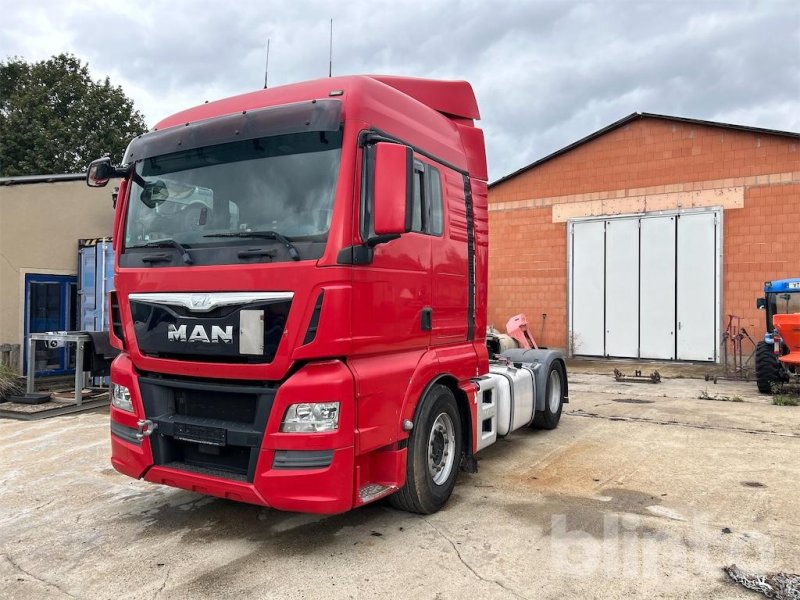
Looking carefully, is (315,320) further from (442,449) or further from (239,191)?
(442,449)

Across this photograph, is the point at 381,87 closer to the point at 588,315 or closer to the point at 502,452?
the point at 502,452

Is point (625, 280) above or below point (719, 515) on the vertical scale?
above

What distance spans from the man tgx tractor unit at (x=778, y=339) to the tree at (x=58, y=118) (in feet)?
81.4

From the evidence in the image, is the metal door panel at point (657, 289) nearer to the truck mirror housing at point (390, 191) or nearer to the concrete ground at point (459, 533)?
the concrete ground at point (459, 533)

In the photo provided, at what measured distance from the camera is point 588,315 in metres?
16.5

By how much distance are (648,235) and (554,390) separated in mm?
9334

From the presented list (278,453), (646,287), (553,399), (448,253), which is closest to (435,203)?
(448,253)

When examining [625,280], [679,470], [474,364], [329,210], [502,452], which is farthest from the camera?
[625,280]

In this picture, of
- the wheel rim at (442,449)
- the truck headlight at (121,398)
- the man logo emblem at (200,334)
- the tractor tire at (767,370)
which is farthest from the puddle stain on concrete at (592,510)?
the tractor tire at (767,370)

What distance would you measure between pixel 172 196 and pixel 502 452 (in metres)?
4.46

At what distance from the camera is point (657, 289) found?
50.7 ft

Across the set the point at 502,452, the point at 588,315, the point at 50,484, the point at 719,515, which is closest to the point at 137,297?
the point at 50,484

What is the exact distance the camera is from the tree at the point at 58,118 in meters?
24.6

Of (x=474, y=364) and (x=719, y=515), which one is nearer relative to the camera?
(x=719, y=515)
